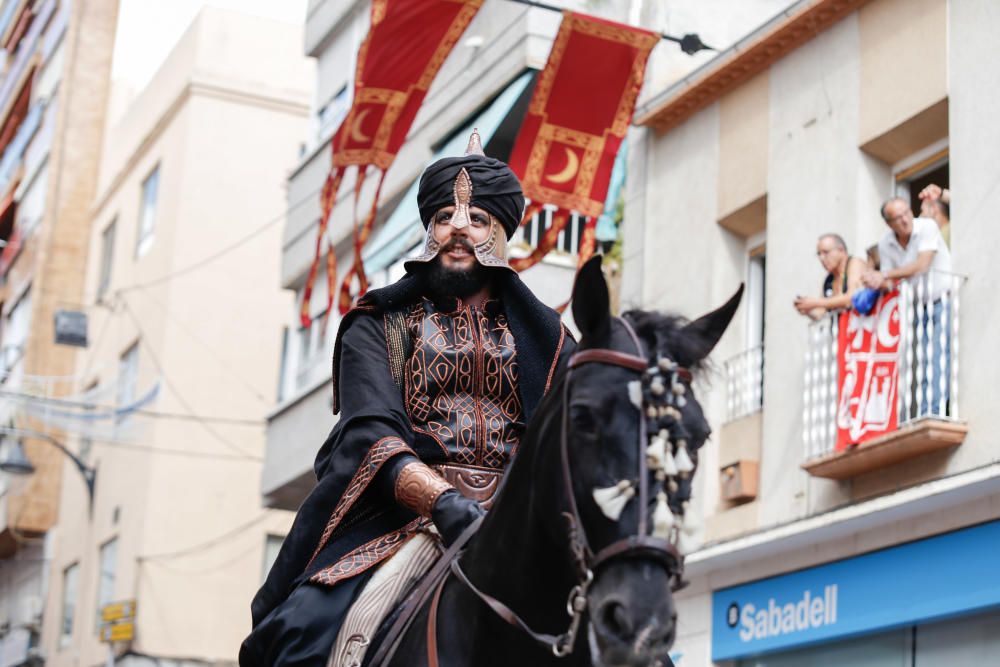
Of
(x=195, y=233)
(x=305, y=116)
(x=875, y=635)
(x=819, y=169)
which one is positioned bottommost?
(x=875, y=635)

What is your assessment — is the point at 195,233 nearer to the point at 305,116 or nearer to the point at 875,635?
the point at 305,116

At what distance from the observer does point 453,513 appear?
17.5ft

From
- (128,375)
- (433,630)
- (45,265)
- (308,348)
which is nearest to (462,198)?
(433,630)

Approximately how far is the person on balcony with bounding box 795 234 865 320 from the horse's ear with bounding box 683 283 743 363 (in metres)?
10.3

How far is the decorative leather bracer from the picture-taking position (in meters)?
5.43

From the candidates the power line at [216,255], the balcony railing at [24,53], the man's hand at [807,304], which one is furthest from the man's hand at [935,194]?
the balcony railing at [24,53]

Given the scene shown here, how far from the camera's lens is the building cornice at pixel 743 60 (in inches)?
637

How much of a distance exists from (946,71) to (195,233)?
875 inches

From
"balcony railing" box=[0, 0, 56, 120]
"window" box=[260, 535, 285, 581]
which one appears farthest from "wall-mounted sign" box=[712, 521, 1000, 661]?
"balcony railing" box=[0, 0, 56, 120]

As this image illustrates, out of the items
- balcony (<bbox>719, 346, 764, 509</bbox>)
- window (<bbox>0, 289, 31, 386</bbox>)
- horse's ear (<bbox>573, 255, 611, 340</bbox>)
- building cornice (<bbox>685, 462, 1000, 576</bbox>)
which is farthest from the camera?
window (<bbox>0, 289, 31, 386</bbox>)

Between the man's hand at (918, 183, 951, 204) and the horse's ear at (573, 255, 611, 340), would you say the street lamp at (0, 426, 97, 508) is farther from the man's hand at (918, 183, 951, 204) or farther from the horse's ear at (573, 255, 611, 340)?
the horse's ear at (573, 255, 611, 340)

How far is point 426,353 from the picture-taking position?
234 inches

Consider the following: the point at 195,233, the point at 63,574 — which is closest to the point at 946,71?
the point at 195,233

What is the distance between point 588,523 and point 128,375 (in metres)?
33.2
